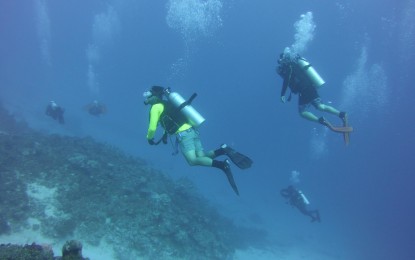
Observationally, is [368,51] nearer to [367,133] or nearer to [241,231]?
[367,133]

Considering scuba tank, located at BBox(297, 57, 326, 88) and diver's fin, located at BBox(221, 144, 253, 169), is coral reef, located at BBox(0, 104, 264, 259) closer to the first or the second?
diver's fin, located at BBox(221, 144, 253, 169)

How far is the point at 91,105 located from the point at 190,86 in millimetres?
137849

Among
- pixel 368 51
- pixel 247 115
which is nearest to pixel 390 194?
pixel 368 51

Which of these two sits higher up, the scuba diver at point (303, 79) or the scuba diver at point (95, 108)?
the scuba diver at point (95, 108)

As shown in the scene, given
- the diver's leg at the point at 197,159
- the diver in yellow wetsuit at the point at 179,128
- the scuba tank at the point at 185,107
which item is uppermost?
the scuba tank at the point at 185,107

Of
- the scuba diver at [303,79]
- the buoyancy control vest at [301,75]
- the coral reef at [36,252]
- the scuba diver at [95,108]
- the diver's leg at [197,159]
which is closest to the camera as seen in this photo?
the coral reef at [36,252]

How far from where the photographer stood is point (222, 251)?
13922 millimetres

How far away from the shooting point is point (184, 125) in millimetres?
7688

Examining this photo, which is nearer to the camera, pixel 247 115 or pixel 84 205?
pixel 84 205

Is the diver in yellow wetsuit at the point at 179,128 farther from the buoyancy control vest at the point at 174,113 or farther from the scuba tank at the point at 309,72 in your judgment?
the scuba tank at the point at 309,72

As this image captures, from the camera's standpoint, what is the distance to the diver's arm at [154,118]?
7059mm

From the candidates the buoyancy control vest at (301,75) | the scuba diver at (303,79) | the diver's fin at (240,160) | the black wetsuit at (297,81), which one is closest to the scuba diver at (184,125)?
the diver's fin at (240,160)

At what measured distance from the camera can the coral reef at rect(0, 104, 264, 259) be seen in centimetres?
1070

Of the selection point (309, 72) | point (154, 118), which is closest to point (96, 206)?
point (154, 118)
